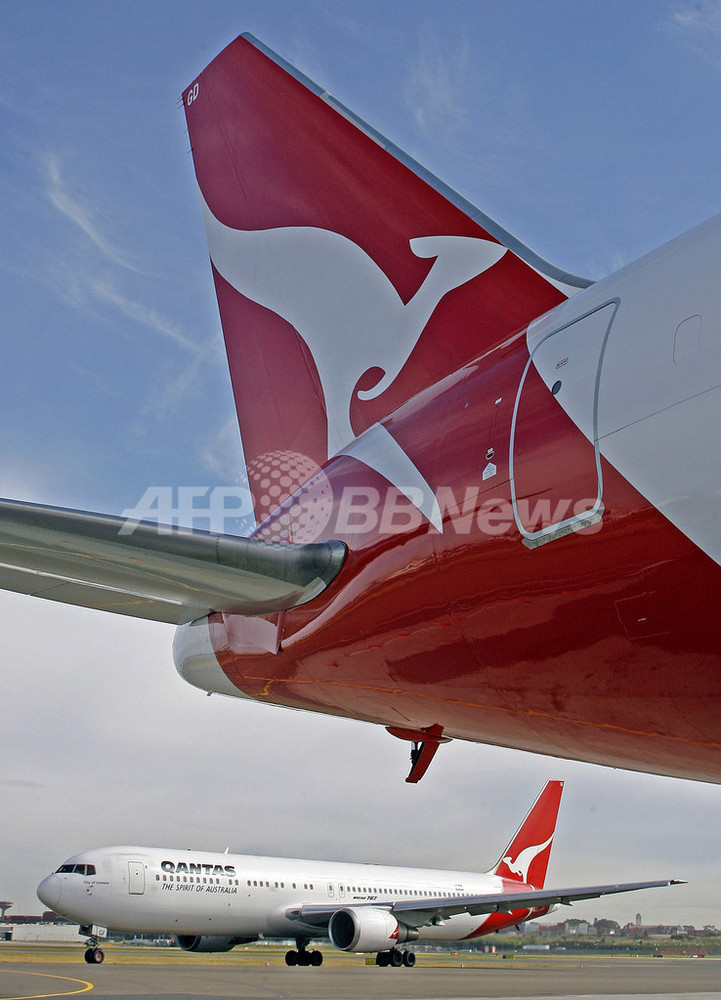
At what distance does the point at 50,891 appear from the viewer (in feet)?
74.7

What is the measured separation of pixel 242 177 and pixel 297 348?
1272 mm

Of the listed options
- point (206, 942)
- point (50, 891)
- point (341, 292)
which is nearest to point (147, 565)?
point (341, 292)

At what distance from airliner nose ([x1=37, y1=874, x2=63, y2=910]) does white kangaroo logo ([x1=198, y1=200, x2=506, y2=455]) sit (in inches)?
846

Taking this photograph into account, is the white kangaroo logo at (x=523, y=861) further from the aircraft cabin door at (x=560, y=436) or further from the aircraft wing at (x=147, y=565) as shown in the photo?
the aircraft cabin door at (x=560, y=436)

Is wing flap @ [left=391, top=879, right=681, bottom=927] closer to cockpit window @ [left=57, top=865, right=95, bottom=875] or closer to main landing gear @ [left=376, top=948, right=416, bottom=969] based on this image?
main landing gear @ [left=376, top=948, right=416, bottom=969]

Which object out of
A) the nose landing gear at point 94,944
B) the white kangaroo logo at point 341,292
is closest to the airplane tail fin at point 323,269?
the white kangaroo logo at point 341,292

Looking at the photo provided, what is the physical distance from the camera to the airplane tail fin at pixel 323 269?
13.4 ft

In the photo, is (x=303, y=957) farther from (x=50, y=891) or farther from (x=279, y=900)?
(x=50, y=891)

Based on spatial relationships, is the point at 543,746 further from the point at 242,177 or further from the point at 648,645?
the point at 242,177

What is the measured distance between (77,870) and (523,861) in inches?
695

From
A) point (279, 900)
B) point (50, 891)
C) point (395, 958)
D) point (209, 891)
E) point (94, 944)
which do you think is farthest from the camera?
point (395, 958)

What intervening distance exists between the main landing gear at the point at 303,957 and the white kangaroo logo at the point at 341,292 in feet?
89.5

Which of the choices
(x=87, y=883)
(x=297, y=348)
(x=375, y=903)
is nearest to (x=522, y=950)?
(x=375, y=903)

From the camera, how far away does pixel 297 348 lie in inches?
203
